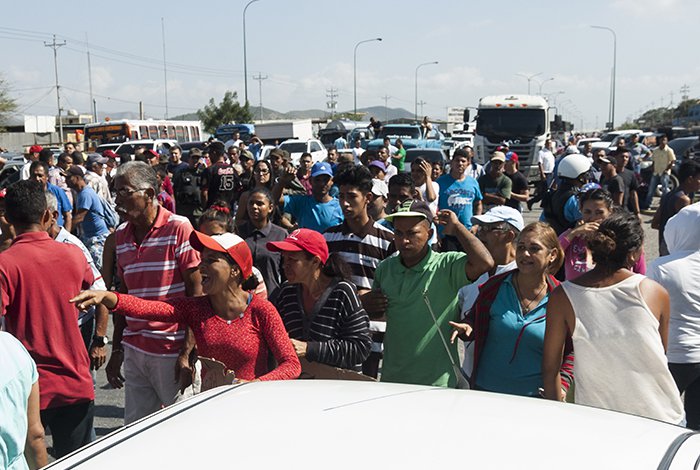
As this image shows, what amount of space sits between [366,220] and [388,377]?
1442 mm

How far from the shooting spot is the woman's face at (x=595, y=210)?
561 cm

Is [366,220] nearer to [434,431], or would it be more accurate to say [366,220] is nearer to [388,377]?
[388,377]

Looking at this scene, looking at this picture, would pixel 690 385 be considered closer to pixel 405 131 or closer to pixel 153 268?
pixel 153 268

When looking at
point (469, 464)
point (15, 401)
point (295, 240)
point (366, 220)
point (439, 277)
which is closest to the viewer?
point (469, 464)

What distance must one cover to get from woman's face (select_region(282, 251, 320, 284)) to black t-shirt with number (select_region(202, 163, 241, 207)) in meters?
6.81

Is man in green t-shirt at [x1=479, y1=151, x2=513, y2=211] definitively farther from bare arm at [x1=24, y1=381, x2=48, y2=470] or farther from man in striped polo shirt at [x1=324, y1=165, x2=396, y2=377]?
bare arm at [x1=24, y1=381, x2=48, y2=470]

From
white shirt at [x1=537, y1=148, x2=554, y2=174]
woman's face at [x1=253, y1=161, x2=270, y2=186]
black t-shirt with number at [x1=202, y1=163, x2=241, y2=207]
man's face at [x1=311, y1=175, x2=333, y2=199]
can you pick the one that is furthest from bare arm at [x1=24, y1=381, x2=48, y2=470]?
white shirt at [x1=537, y1=148, x2=554, y2=174]

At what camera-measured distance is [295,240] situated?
388 centimetres

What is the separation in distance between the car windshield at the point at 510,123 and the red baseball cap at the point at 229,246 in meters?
24.2

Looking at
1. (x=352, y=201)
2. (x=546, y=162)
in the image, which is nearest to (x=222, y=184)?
(x=352, y=201)

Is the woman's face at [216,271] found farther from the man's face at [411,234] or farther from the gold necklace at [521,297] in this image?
the gold necklace at [521,297]

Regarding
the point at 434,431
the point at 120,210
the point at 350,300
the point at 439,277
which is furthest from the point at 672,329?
the point at 120,210

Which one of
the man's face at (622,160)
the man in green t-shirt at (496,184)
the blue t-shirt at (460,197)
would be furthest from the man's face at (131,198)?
the man's face at (622,160)

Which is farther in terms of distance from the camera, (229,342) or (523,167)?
(523,167)
